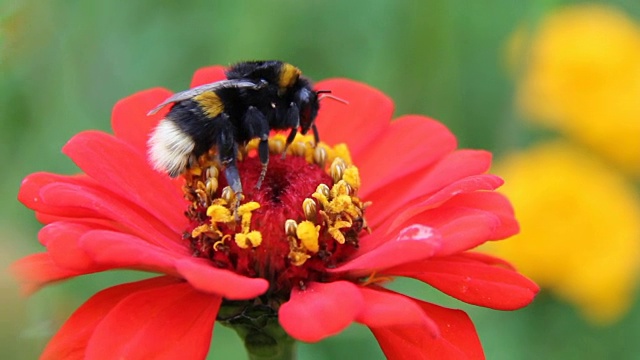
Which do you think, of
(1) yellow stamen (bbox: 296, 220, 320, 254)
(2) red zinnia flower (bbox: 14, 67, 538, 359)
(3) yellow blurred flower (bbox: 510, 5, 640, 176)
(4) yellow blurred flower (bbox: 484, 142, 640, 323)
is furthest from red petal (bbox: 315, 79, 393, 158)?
(3) yellow blurred flower (bbox: 510, 5, 640, 176)

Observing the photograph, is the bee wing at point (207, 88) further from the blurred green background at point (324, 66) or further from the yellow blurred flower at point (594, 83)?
the yellow blurred flower at point (594, 83)

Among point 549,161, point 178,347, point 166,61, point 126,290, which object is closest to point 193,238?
point 126,290

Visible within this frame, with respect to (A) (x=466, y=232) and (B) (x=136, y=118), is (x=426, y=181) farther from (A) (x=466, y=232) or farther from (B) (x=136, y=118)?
(B) (x=136, y=118)

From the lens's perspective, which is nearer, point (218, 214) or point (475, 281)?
point (475, 281)

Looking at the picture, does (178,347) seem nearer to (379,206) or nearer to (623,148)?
(379,206)

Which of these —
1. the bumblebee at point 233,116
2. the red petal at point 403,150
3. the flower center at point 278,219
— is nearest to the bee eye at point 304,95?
the bumblebee at point 233,116

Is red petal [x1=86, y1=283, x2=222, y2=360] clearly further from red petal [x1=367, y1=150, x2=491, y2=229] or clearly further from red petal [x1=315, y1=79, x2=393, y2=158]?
red petal [x1=315, y1=79, x2=393, y2=158]

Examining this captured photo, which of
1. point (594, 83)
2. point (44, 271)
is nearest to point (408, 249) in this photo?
point (44, 271)
